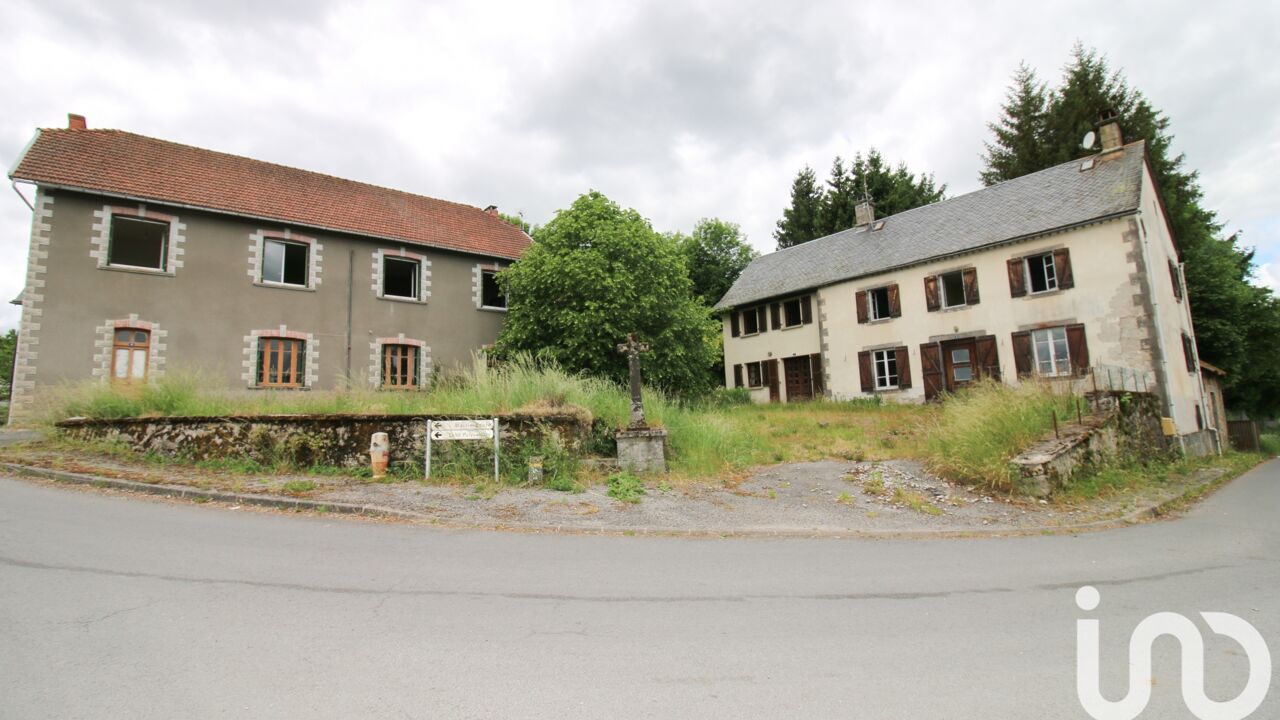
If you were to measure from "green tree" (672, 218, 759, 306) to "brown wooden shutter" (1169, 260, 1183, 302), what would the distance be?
23.5m

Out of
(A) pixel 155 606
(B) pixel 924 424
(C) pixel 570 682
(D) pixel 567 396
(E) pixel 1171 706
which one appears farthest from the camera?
(B) pixel 924 424

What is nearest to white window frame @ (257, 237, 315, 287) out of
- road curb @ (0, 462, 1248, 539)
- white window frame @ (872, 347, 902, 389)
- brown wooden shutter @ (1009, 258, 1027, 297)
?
road curb @ (0, 462, 1248, 539)

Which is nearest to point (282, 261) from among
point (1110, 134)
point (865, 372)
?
point (865, 372)

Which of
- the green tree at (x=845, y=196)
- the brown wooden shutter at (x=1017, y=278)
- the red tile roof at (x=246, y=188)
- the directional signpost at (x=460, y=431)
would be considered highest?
the green tree at (x=845, y=196)

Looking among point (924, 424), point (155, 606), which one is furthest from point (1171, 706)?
point (924, 424)

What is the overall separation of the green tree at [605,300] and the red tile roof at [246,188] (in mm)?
5187

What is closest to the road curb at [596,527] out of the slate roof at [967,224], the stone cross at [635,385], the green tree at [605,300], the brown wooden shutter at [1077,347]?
the stone cross at [635,385]

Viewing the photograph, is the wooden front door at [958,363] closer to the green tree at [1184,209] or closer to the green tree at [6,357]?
the green tree at [1184,209]

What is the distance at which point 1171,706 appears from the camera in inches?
116

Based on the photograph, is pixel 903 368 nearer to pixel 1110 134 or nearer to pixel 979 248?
pixel 979 248

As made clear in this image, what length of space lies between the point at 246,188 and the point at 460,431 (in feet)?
49.9

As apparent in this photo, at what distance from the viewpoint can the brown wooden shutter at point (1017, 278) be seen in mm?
19891

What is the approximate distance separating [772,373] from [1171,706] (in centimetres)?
2494

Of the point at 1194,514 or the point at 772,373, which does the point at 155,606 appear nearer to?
the point at 1194,514
